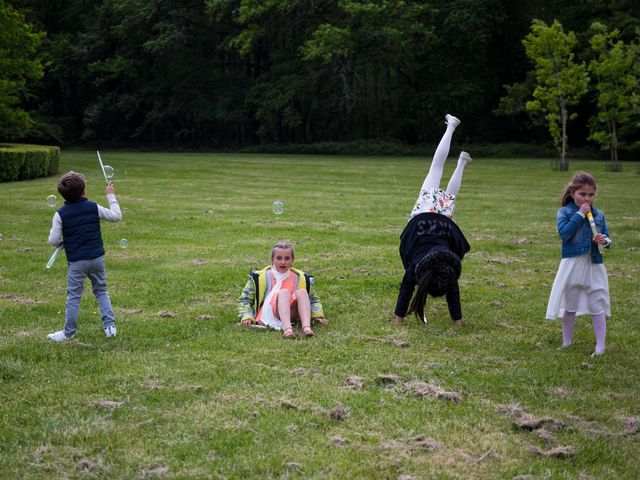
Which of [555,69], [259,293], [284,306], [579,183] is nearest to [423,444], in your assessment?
[284,306]

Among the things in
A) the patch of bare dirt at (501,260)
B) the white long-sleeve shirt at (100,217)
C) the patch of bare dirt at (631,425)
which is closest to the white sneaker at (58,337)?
the white long-sleeve shirt at (100,217)

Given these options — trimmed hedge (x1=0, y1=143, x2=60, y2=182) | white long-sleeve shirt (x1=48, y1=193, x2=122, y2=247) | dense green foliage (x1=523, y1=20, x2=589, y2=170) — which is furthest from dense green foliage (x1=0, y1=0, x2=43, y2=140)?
white long-sleeve shirt (x1=48, y1=193, x2=122, y2=247)

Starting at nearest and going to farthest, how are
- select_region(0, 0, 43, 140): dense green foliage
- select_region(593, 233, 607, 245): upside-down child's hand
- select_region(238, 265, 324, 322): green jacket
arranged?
1. select_region(593, 233, 607, 245): upside-down child's hand
2. select_region(238, 265, 324, 322): green jacket
3. select_region(0, 0, 43, 140): dense green foliage

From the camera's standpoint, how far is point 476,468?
15.2 feet

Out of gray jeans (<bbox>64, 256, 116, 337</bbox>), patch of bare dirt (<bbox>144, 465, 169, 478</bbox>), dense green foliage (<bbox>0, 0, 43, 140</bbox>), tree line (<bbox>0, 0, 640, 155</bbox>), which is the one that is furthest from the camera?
tree line (<bbox>0, 0, 640, 155</bbox>)

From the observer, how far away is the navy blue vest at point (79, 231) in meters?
7.29

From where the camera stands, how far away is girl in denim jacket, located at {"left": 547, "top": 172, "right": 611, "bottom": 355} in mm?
7160

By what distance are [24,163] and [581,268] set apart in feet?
77.4

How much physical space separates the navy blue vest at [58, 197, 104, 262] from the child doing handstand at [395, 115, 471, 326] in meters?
3.18

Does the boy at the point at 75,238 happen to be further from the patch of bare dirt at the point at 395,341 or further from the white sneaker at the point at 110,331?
the patch of bare dirt at the point at 395,341

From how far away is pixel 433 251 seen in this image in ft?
25.6

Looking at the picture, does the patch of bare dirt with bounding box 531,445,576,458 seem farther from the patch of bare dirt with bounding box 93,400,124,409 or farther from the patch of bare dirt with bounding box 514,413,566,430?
the patch of bare dirt with bounding box 93,400,124,409

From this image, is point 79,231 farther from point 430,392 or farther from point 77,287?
point 430,392

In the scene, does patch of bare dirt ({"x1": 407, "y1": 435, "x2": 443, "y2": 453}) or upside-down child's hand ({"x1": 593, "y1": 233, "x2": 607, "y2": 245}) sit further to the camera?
upside-down child's hand ({"x1": 593, "y1": 233, "x2": 607, "y2": 245})
